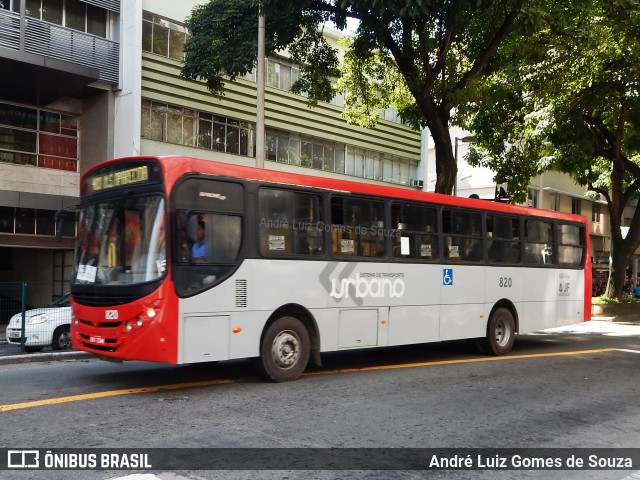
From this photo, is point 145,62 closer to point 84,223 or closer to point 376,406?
point 84,223

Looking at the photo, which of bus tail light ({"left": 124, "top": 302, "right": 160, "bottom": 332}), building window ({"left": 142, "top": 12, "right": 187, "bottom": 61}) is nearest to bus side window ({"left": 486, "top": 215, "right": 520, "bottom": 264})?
bus tail light ({"left": 124, "top": 302, "right": 160, "bottom": 332})

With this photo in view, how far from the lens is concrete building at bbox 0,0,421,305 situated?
807 inches

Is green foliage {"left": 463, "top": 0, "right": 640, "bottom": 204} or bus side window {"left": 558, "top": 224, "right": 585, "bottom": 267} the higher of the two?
green foliage {"left": 463, "top": 0, "right": 640, "bottom": 204}

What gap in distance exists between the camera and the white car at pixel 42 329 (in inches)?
536

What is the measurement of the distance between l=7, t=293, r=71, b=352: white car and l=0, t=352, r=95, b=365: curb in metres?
1.25

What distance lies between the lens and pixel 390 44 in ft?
55.0

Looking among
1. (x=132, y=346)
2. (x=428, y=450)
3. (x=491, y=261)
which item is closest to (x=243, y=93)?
(x=491, y=261)

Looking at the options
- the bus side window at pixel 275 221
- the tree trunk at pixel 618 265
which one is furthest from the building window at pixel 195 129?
the tree trunk at pixel 618 265

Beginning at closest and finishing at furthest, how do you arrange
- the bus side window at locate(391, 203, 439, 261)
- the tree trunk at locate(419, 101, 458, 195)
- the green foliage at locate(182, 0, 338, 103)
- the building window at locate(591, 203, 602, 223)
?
the bus side window at locate(391, 203, 439, 261) → the tree trunk at locate(419, 101, 458, 195) → the green foliage at locate(182, 0, 338, 103) → the building window at locate(591, 203, 602, 223)

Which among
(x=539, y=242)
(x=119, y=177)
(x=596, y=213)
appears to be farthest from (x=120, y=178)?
(x=596, y=213)

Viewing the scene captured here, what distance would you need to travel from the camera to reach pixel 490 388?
9.45 meters

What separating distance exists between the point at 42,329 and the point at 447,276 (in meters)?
8.19

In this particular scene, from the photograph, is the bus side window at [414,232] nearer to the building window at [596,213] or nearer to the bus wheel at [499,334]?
the bus wheel at [499,334]

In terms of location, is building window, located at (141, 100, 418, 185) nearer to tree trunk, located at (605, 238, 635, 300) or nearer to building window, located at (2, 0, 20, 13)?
building window, located at (2, 0, 20, 13)
